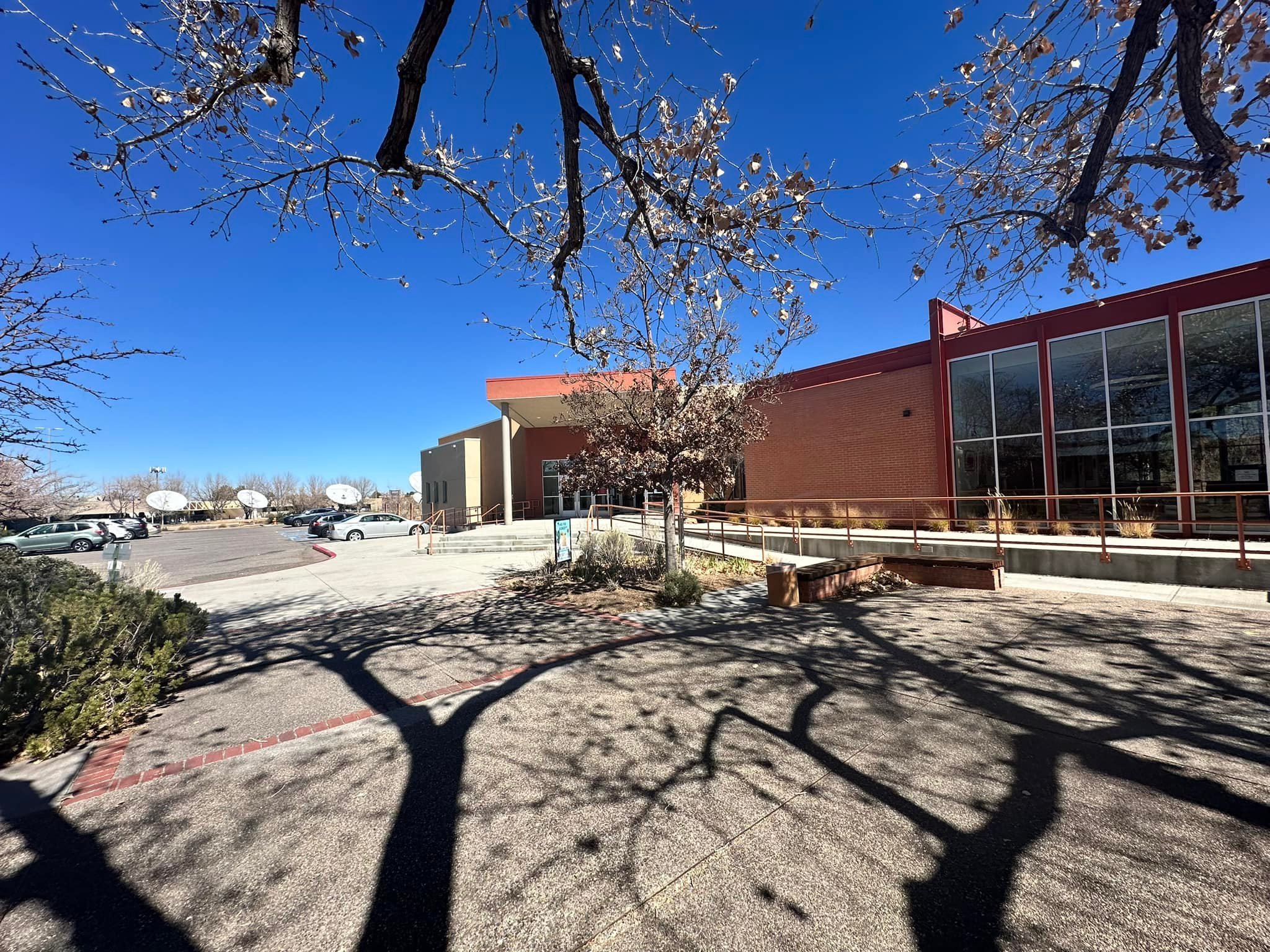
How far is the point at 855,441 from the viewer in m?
16.4

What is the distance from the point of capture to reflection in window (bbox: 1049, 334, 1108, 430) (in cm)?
1222

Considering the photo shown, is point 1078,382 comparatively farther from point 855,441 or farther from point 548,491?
point 548,491

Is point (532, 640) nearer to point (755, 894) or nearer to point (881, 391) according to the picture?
point (755, 894)

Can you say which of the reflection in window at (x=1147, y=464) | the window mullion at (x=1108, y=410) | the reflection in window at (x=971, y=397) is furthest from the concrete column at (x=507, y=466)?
the reflection in window at (x=1147, y=464)

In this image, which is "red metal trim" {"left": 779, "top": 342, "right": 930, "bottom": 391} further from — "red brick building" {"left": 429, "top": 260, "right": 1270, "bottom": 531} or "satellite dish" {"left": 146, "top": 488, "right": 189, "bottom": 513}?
"satellite dish" {"left": 146, "top": 488, "right": 189, "bottom": 513}

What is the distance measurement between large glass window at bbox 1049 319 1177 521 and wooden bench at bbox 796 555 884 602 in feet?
20.7

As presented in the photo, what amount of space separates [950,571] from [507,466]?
16.9 metres

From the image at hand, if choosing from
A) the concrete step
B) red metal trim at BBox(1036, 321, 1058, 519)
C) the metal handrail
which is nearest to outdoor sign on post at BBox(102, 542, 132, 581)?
the concrete step

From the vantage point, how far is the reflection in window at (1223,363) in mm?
10352

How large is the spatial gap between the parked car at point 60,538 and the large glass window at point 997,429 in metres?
39.1

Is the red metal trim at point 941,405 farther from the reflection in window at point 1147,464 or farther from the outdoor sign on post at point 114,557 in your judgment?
the outdoor sign on post at point 114,557

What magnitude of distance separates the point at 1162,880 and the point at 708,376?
7.90 m

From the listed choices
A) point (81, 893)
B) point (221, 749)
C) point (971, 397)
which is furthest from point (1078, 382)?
point (81, 893)

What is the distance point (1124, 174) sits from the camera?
14.6 ft
